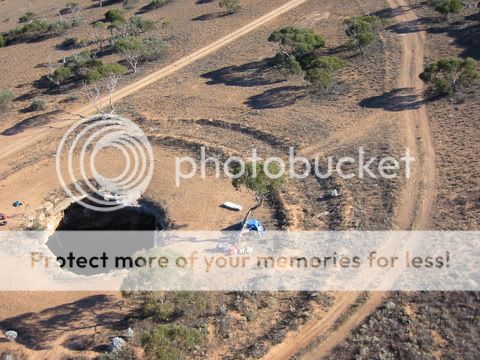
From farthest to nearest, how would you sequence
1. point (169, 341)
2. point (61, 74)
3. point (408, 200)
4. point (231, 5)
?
point (231, 5)
point (61, 74)
point (408, 200)
point (169, 341)

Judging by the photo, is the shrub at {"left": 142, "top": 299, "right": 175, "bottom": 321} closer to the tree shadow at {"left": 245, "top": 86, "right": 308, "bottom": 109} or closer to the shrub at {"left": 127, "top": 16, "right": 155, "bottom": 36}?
the tree shadow at {"left": 245, "top": 86, "right": 308, "bottom": 109}

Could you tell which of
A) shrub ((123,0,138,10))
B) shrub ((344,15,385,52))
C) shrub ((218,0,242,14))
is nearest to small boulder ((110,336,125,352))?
shrub ((344,15,385,52))

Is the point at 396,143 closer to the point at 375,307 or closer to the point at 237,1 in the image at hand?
the point at 375,307

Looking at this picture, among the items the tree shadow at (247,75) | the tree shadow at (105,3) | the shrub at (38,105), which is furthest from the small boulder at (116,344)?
the tree shadow at (105,3)

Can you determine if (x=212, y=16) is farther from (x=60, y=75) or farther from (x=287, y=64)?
(x=60, y=75)

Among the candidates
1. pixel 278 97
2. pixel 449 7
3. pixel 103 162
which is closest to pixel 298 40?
pixel 278 97

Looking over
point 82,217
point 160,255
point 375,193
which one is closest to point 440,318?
point 375,193
